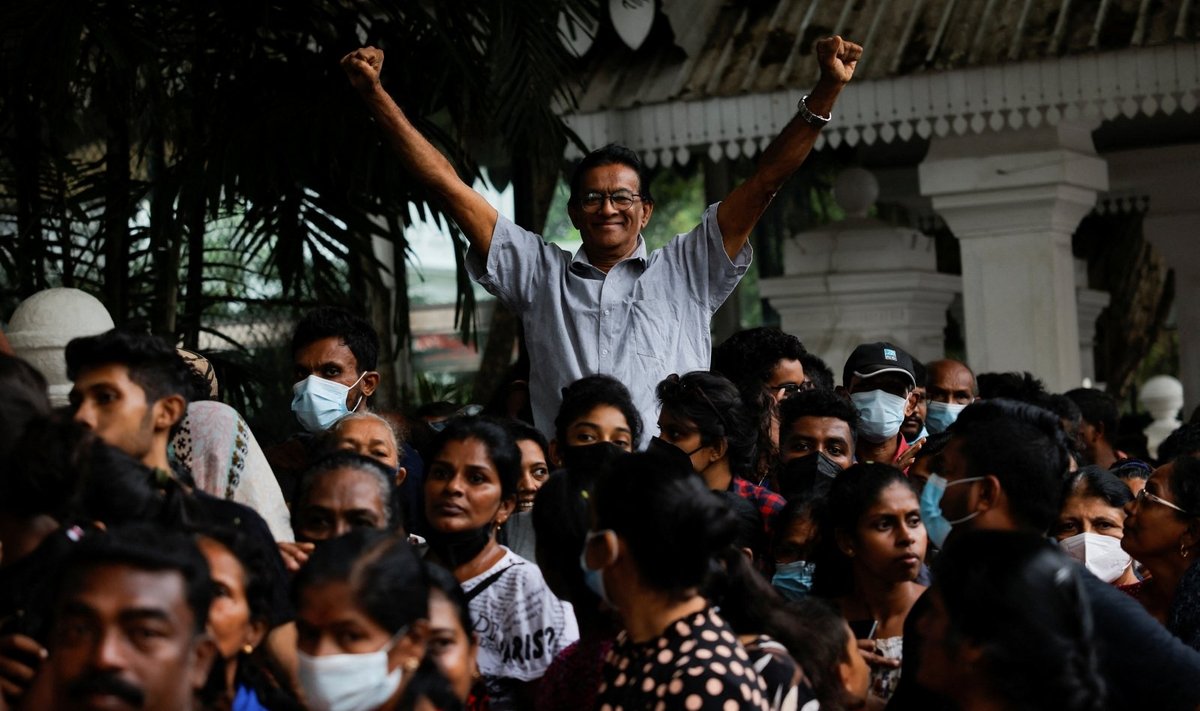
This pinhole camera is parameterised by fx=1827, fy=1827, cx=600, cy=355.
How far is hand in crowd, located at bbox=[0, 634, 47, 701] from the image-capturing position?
323 cm

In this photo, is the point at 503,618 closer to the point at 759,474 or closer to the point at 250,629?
the point at 250,629

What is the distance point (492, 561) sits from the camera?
4480 millimetres

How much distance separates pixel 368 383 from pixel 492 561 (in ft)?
4.68

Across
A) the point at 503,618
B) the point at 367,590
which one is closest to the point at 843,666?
the point at 503,618

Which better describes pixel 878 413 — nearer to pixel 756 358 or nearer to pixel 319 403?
pixel 756 358

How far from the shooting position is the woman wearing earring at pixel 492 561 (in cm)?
421

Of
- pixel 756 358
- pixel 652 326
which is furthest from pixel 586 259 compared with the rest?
pixel 756 358

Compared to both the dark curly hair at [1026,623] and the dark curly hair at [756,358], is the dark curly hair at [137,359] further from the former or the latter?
the dark curly hair at [756,358]

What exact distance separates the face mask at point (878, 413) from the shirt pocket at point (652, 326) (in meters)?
1.08

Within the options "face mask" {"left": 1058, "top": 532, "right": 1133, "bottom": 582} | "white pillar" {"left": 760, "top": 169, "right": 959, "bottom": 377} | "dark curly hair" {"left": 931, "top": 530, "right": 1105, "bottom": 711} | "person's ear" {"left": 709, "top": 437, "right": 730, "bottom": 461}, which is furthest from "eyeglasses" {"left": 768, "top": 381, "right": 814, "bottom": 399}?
"white pillar" {"left": 760, "top": 169, "right": 959, "bottom": 377}

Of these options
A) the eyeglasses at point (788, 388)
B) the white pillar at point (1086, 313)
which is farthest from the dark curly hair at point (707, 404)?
the white pillar at point (1086, 313)

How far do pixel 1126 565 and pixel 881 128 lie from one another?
161 inches

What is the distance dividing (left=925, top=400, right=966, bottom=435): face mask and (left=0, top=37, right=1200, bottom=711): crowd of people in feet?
1.62

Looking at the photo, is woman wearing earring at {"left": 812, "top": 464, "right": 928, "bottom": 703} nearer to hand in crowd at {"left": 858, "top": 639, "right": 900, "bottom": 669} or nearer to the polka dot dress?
hand in crowd at {"left": 858, "top": 639, "right": 900, "bottom": 669}
